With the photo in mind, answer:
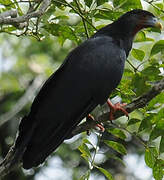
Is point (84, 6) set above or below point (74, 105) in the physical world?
above

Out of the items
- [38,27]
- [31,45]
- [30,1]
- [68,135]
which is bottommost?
[31,45]

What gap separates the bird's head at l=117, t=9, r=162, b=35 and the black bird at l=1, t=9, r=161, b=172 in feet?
0.12

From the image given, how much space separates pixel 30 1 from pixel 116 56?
3.53 ft

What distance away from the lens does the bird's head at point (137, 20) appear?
6.24 m

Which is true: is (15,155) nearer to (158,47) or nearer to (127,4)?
(158,47)

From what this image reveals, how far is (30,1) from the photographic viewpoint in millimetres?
5625

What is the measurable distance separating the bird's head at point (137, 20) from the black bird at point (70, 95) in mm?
36

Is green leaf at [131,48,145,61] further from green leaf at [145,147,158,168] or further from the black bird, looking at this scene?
green leaf at [145,147,158,168]

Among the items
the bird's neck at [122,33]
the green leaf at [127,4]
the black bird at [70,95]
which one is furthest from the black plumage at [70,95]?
the green leaf at [127,4]

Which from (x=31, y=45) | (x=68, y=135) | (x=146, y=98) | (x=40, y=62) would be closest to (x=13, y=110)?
(x=40, y=62)

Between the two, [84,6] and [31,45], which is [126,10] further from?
[31,45]

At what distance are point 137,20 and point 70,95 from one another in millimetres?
1379

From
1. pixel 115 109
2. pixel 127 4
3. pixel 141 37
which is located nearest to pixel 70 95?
pixel 115 109

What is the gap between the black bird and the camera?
17.4ft
